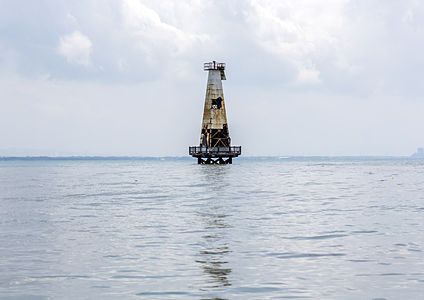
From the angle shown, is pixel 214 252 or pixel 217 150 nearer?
pixel 214 252

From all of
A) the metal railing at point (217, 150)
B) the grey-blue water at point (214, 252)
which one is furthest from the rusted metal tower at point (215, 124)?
the grey-blue water at point (214, 252)

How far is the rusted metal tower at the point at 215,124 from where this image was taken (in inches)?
3647

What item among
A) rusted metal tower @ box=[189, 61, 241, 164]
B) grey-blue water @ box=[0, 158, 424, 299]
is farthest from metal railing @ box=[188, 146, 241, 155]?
grey-blue water @ box=[0, 158, 424, 299]

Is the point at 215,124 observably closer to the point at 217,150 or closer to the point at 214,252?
the point at 217,150

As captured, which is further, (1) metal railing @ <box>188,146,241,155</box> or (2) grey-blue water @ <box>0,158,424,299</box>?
(1) metal railing @ <box>188,146,241,155</box>

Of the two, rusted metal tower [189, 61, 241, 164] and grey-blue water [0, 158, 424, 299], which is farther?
rusted metal tower [189, 61, 241, 164]

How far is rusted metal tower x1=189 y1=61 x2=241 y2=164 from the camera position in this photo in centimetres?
9262

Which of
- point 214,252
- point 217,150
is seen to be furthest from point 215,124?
point 214,252

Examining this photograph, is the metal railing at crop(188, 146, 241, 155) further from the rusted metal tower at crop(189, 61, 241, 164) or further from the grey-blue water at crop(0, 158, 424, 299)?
the grey-blue water at crop(0, 158, 424, 299)

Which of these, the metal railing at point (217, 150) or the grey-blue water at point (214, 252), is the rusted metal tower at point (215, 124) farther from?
the grey-blue water at point (214, 252)

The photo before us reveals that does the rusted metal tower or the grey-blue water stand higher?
the rusted metal tower

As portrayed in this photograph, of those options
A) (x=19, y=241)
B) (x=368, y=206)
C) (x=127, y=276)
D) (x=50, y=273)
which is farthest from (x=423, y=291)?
(x=368, y=206)

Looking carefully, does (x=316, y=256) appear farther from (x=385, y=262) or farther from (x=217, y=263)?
(x=217, y=263)

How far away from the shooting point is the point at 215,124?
9250cm
